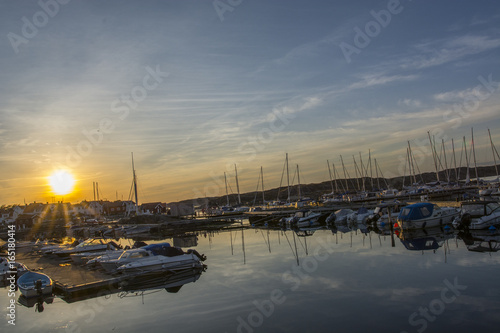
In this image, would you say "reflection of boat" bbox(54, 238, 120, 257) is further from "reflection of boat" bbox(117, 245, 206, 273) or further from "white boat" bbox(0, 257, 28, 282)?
"reflection of boat" bbox(117, 245, 206, 273)

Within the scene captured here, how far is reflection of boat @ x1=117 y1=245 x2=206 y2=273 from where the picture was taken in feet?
83.0

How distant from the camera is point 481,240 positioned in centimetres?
3147

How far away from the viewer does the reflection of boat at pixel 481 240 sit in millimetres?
28031

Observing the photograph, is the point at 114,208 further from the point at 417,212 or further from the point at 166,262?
the point at 166,262

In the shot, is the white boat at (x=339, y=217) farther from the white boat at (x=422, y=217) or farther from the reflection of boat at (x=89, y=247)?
the reflection of boat at (x=89, y=247)

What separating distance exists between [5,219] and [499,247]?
394ft

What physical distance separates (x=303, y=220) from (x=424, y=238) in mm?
23223

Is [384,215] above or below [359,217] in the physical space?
above

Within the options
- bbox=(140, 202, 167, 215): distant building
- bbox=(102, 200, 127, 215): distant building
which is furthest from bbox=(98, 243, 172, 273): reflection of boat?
bbox=(102, 200, 127, 215): distant building

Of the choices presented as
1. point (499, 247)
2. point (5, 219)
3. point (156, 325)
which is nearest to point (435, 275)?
point (499, 247)

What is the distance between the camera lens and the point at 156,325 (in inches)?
662
